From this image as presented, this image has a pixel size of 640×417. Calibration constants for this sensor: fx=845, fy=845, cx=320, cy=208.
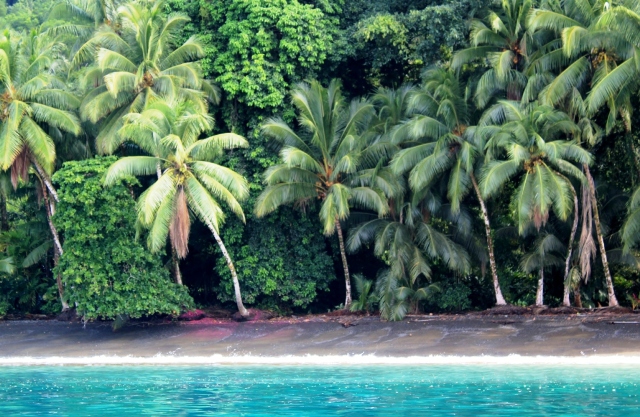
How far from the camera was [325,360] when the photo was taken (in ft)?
83.4

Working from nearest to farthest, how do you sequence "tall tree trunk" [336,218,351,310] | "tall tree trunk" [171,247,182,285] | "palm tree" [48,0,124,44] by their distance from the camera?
"tall tree trunk" [336,218,351,310] → "tall tree trunk" [171,247,182,285] → "palm tree" [48,0,124,44]

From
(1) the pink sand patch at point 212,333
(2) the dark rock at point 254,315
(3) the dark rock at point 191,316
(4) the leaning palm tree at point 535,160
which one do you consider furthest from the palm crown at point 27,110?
(4) the leaning palm tree at point 535,160

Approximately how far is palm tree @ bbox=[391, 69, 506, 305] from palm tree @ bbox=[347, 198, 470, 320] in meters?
1.17

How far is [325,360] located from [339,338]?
2.16 metres

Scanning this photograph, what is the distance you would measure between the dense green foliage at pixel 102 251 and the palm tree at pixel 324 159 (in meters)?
4.40

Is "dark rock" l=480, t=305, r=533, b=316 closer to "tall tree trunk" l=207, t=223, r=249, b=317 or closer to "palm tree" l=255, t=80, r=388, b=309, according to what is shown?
"palm tree" l=255, t=80, r=388, b=309

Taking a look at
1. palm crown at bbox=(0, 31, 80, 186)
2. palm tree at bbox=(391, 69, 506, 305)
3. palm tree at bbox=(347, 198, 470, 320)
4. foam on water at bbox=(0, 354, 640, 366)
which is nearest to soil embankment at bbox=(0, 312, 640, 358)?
foam on water at bbox=(0, 354, 640, 366)

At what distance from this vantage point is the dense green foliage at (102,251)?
2820 cm

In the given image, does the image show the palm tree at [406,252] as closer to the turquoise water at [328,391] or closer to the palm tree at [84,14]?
the turquoise water at [328,391]

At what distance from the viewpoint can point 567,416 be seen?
1555 cm

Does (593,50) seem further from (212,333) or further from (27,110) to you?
(27,110)

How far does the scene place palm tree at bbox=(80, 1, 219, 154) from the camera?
29.1 metres

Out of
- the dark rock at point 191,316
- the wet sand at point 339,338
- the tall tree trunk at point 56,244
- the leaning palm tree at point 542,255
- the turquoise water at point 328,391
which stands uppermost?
the tall tree trunk at point 56,244

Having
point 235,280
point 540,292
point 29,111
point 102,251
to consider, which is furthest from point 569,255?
point 29,111
